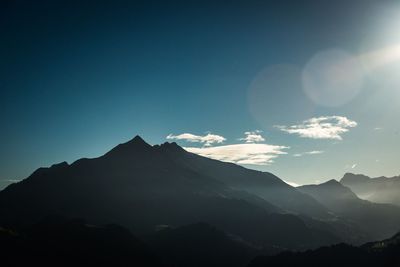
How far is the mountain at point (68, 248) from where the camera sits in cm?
14325

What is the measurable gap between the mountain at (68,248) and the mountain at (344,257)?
62.0 meters

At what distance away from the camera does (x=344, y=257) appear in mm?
159000

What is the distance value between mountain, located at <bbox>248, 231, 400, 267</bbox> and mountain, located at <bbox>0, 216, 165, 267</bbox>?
203 feet

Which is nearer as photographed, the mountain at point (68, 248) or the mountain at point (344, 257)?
the mountain at point (344, 257)

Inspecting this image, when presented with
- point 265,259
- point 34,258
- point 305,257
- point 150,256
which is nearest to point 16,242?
point 34,258

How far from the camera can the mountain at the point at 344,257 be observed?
138500mm

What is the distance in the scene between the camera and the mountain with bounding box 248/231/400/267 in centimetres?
13850

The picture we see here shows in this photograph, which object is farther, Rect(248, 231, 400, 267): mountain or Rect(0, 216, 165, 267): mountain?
Rect(0, 216, 165, 267): mountain

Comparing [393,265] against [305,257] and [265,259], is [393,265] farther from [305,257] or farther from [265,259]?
[265,259]

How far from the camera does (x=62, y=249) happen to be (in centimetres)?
16438

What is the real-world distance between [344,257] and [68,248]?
12673 centimetres

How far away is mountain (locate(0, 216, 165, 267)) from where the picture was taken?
14325 cm

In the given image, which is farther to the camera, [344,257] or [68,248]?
[68,248]

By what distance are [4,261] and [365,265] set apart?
138 meters
